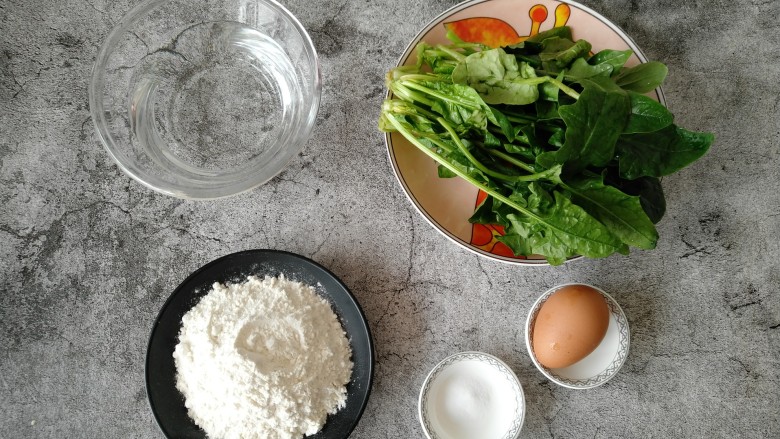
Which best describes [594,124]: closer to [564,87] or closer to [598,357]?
[564,87]

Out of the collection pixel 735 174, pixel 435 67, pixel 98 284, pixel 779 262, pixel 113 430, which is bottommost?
pixel 113 430

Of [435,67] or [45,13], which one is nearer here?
[435,67]

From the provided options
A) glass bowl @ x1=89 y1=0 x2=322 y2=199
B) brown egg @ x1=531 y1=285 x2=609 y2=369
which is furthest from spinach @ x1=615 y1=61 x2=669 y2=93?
glass bowl @ x1=89 y1=0 x2=322 y2=199

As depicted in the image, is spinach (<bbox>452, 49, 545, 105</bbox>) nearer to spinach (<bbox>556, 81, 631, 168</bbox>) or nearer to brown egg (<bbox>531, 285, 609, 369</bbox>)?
spinach (<bbox>556, 81, 631, 168</bbox>)

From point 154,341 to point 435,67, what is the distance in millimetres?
863

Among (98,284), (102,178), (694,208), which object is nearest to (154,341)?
(98,284)

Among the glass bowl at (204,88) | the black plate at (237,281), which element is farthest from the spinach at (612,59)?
the black plate at (237,281)

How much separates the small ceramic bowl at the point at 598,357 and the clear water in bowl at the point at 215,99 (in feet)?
2.39

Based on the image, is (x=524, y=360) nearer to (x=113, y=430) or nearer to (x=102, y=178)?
(x=113, y=430)

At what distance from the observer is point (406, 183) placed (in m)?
1.23

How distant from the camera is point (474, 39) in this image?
1.27 meters

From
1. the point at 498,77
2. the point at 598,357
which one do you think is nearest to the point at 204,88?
the point at 498,77

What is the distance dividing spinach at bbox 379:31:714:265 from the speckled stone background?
0.21 meters

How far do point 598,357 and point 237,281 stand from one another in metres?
0.86
